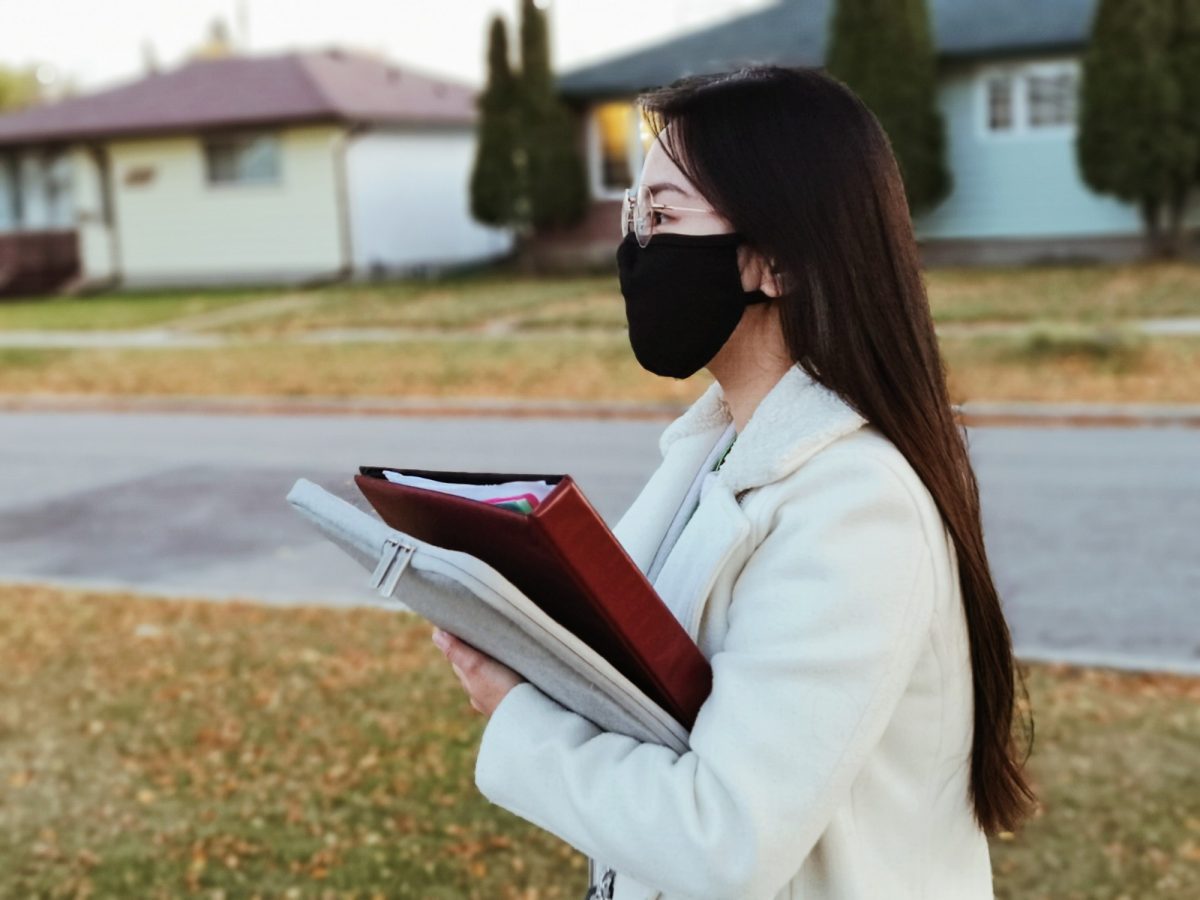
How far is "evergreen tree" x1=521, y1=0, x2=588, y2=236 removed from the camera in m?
27.5

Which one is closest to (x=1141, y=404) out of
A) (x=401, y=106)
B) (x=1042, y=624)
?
(x=1042, y=624)

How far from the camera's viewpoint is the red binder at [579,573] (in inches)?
62.9

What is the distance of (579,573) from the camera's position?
63.9 inches

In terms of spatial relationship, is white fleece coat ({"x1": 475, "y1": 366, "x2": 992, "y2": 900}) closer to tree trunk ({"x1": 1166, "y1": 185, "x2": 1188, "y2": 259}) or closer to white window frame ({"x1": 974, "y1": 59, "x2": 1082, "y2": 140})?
tree trunk ({"x1": 1166, "y1": 185, "x2": 1188, "y2": 259})

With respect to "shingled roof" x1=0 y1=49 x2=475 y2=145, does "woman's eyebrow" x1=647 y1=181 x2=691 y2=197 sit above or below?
below

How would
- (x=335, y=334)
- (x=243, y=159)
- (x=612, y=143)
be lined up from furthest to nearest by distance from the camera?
(x=243, y=159) < (x=612, y=143) < (x=335, y=334)

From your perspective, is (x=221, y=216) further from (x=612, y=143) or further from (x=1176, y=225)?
(x=1176, y=225)

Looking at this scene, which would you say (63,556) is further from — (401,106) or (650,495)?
(401,106)

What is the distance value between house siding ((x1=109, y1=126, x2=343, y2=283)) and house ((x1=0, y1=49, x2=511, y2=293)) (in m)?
0.03

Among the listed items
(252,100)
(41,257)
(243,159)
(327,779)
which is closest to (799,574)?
(327,779)

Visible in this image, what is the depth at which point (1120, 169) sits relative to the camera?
76.0 feet

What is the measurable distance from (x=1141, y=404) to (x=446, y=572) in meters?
12.6

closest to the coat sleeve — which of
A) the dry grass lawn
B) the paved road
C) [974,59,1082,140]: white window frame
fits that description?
the dry grass lawn

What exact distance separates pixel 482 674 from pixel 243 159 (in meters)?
31.2
